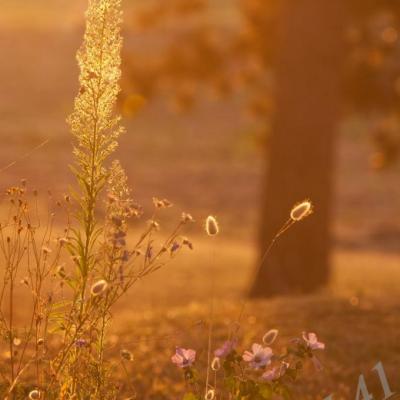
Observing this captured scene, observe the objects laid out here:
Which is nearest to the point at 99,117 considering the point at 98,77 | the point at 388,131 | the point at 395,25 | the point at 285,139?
the point at 98,77

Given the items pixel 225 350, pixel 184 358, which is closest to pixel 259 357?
pixel 225 350

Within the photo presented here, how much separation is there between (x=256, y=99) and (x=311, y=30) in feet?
14.7

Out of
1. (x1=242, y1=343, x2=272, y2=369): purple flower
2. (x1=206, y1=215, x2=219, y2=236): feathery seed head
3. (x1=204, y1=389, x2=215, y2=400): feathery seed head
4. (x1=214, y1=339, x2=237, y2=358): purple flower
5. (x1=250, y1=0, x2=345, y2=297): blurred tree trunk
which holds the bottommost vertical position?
(x1=204, y1=389, x2=215, y2=400): feathery seed head

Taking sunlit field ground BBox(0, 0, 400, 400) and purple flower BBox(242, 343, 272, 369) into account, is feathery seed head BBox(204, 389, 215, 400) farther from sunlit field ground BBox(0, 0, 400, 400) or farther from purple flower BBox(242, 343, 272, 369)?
sunlit field ground BBox(0, 0, 400, 400)

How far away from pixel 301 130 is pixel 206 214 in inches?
685

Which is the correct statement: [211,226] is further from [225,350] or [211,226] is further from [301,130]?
[301,130]

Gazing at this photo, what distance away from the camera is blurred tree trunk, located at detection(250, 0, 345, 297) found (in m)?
15.1

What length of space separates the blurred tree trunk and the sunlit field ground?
3.03ft

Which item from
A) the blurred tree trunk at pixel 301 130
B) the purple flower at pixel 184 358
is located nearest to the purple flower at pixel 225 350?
the purple flower at pixel 184 358

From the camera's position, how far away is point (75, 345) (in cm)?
471

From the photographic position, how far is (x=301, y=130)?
49.5 ft

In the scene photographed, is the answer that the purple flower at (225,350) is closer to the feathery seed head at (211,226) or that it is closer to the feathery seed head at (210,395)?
the feathery seed head at (210,395)

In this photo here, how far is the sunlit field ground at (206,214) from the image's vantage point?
8.16 m

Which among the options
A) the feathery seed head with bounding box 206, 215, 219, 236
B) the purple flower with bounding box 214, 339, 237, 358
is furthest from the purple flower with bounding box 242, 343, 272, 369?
the feathery seed head with bounding box 206, 215, 219, 236
